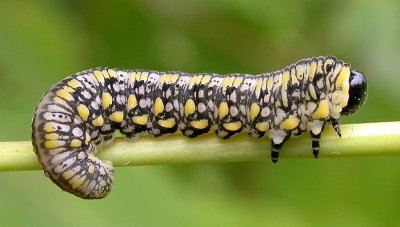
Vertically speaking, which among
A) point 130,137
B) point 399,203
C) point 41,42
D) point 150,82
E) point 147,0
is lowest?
point 399,203

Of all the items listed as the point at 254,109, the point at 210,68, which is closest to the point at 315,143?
the point at 254,109

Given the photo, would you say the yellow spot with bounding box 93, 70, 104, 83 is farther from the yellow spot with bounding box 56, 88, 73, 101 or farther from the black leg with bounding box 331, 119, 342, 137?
the black leg with bounding box 331, 119, 342, 137

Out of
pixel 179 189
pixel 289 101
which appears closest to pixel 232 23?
pixel 179 189

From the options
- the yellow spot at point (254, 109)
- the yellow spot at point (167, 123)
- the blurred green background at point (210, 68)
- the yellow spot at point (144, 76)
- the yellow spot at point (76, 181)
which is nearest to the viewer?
the yellow spot at point (76, 181)

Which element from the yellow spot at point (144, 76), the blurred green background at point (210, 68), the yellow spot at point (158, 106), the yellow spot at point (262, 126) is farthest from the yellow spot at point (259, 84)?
the blurred green background at point (210, 68)

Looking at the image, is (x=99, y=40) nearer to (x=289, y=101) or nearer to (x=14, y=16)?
(x=14, y=16)

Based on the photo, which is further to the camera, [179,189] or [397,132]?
[179,189]

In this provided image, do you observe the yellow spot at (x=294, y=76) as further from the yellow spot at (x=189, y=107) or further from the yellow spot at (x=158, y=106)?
the yellow spot at (x=158, y=106)
